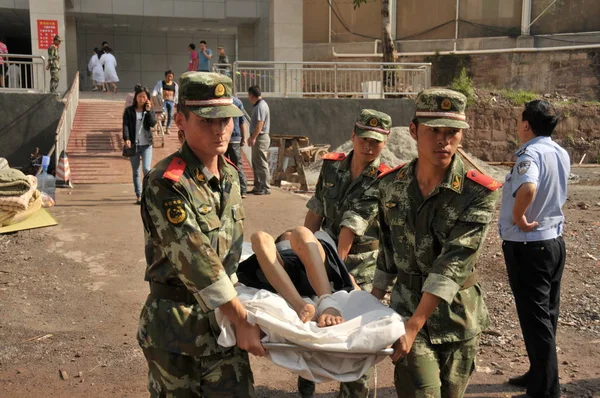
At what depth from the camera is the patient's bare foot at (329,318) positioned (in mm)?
2894

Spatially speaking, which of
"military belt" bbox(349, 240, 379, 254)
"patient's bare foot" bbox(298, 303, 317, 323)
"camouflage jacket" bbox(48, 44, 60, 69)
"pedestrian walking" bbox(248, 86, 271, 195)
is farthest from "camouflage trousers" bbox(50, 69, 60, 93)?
"patient's bare foot" bbox(298, 303, 317, 323)

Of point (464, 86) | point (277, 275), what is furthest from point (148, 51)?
point (277, 275)

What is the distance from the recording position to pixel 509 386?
4.64 m

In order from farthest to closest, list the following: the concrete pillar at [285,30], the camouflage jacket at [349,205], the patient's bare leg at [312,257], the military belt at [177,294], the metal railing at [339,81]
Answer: the concrete pillar at [285,30], the metal railing at [339,81], the camouflage jacket at [349,205], the patient's bare leg at [312,257], the military belt at [177,294]

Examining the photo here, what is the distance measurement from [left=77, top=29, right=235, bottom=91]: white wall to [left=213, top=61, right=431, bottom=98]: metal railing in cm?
882

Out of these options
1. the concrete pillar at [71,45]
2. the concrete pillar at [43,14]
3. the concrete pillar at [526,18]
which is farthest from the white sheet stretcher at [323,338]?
the concrete pillar at [526,18]

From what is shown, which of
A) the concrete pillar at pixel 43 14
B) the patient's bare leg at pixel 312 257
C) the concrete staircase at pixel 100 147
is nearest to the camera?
the patient's bare leg at pixel 312 257

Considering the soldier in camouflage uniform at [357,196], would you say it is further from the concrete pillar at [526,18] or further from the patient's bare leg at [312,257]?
the concrete pillar at [526,18]

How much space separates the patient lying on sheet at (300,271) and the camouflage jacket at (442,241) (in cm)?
40

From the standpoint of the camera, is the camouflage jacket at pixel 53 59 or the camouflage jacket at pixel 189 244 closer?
the camouflage jacket at pixel 189 244

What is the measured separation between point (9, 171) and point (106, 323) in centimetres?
376

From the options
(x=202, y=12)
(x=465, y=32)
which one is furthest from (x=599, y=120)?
(x=202, y=12)

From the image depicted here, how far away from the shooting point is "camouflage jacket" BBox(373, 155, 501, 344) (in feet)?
9.54

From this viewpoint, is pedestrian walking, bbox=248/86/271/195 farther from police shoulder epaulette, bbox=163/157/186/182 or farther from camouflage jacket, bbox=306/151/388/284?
police shoulder epaulette, bbox=163/157/186/182
